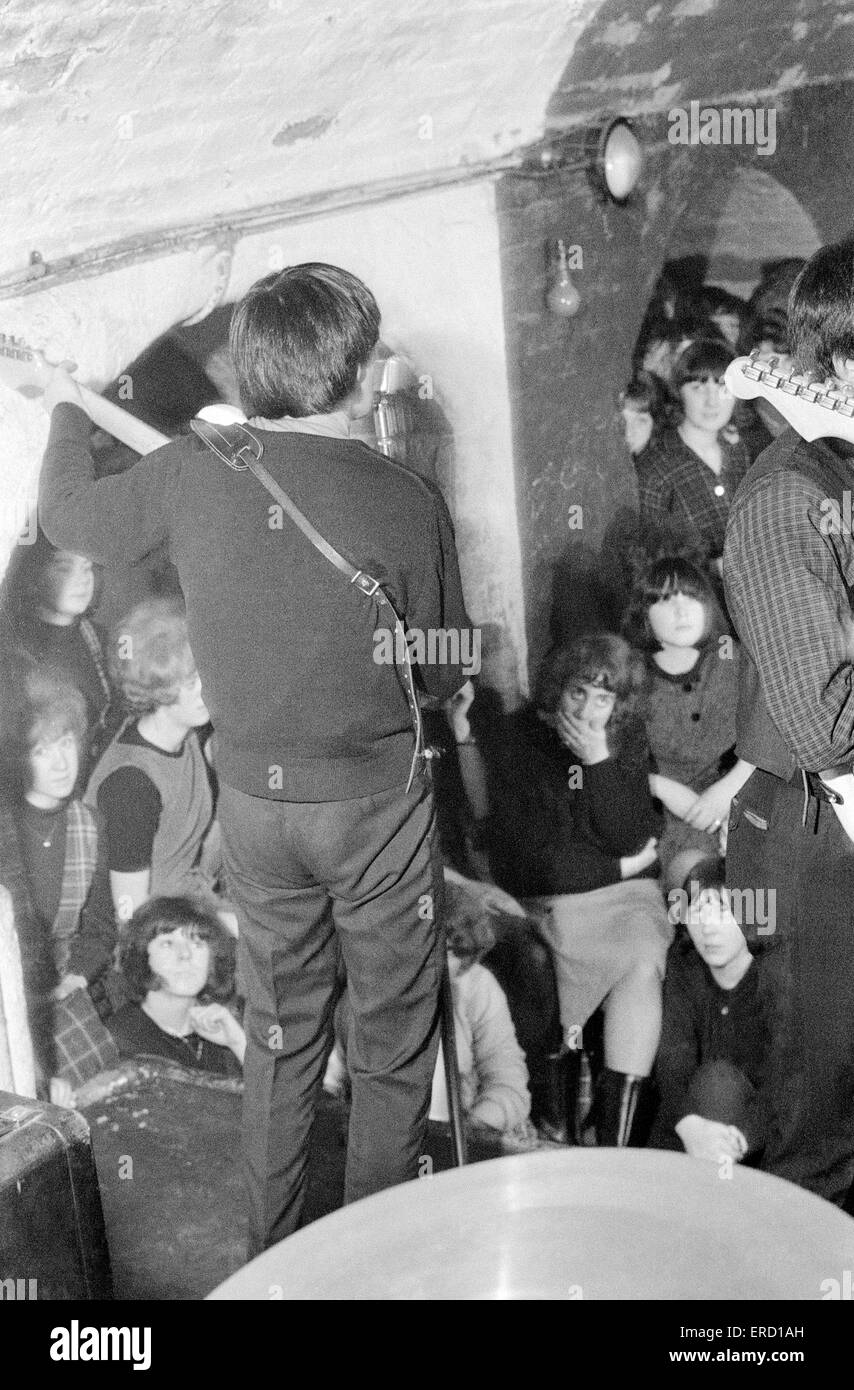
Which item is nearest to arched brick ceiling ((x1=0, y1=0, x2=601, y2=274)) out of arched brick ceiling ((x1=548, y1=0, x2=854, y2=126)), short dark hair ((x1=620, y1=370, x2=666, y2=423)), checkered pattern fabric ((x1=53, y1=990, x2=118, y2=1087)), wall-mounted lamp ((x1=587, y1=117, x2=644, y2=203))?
arched brick ceiling ((x1=548, y1=0, x2=854, y2=126))

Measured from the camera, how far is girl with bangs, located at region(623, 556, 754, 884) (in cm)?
398

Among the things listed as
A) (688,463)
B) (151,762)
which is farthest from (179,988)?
(688,463)

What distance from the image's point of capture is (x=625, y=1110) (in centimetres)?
362

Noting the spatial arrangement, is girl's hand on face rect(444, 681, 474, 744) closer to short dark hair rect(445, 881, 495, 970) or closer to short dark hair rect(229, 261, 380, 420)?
short dark hair rect(445, 881, 495, 970)

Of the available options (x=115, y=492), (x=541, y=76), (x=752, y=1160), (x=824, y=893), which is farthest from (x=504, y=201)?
(x=752, y=1160)

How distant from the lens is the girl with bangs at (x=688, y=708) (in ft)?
13.1

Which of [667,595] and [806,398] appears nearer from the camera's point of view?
[806,398]

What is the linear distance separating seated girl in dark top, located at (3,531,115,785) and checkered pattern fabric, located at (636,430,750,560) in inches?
72.2

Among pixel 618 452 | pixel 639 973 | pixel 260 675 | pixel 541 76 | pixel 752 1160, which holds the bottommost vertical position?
pixel 752 1160

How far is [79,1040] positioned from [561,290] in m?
2.18

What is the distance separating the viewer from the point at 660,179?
14.2 feet

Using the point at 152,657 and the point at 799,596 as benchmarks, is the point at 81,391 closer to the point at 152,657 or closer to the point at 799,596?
the point at 152,657

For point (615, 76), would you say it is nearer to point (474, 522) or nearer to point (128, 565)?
point (474, 522)
